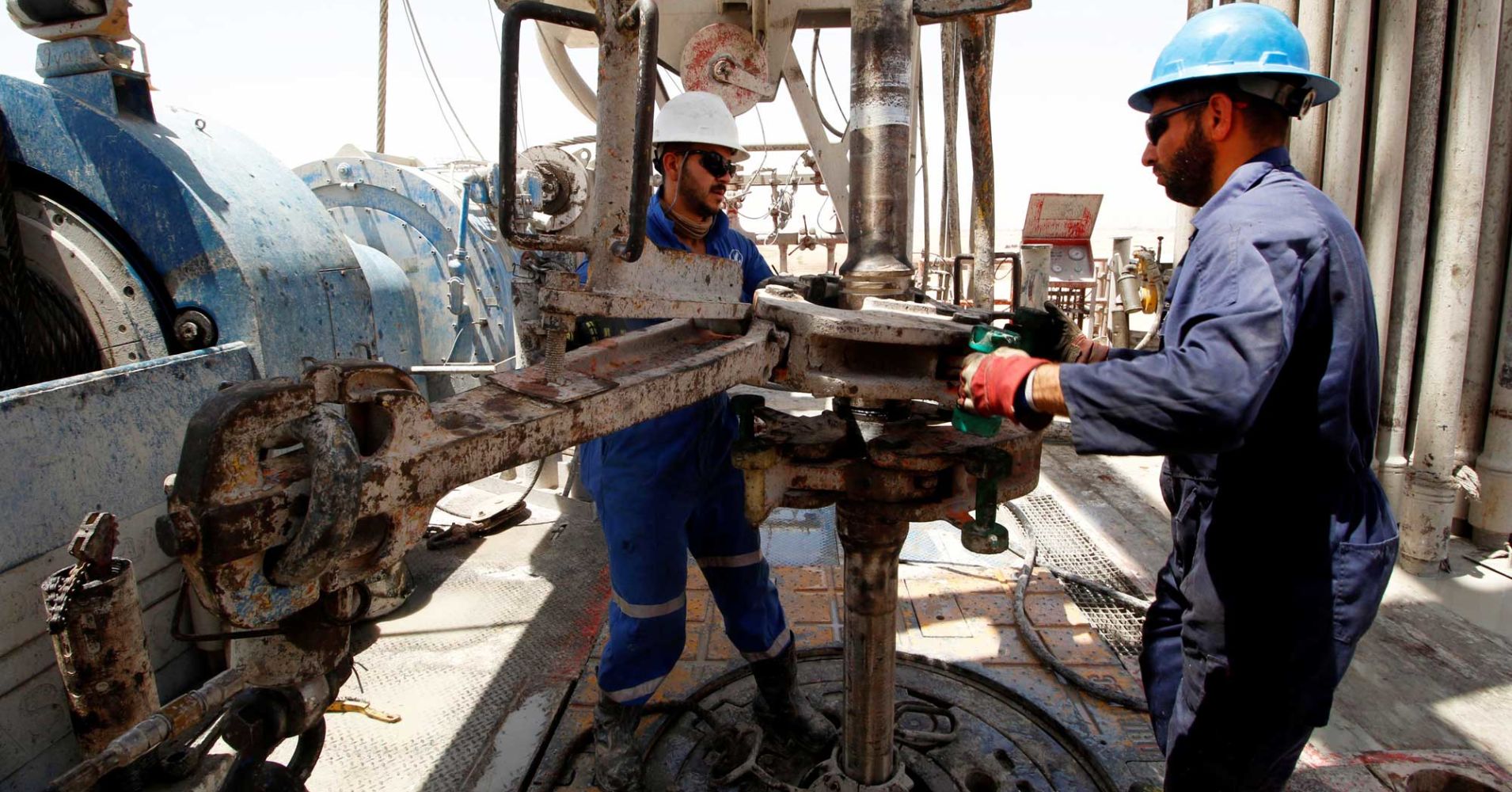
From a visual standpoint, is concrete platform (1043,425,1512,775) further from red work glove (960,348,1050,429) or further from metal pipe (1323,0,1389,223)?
metal pipe (1323,0,1389,223)

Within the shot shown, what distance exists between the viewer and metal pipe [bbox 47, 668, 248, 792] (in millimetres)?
1312

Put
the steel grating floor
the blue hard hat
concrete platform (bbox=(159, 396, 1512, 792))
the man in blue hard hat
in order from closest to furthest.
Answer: the man in blue hard hat < the blue hard hat < concrete platform (bbox=(159, 396, 1512, 792)) < the steel grating floor

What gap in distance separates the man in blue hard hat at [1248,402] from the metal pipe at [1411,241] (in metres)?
3.19

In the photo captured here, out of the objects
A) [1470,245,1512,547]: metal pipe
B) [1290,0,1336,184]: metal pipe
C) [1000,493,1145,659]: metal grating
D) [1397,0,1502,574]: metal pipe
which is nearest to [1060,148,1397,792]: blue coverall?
[1000,493,1145,659]: metal grating

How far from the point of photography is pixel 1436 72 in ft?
13.0

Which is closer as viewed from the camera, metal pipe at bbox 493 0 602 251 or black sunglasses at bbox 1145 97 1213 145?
metal pipe at bbox 493 0 602 251

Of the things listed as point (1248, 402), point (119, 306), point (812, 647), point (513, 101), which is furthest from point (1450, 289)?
point (119, 306)

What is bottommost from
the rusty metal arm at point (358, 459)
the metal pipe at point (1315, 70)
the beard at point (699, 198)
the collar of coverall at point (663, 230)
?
the rusty metal arm at point (358, 459)

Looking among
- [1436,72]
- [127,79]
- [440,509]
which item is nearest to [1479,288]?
[1436,72]

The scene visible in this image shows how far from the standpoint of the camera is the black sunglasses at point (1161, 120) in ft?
5.44

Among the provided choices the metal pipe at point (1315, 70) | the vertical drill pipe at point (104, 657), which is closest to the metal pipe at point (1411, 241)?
the metal pipe at point (1315, 70)

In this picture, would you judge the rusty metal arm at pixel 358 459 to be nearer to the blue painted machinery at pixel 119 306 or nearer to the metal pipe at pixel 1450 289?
the blue painted machinery at pixel 119 306

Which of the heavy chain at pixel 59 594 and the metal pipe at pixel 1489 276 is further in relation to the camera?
the metal pipe at pixel 1489 276

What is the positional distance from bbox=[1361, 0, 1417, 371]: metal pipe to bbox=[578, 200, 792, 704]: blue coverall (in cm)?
355
